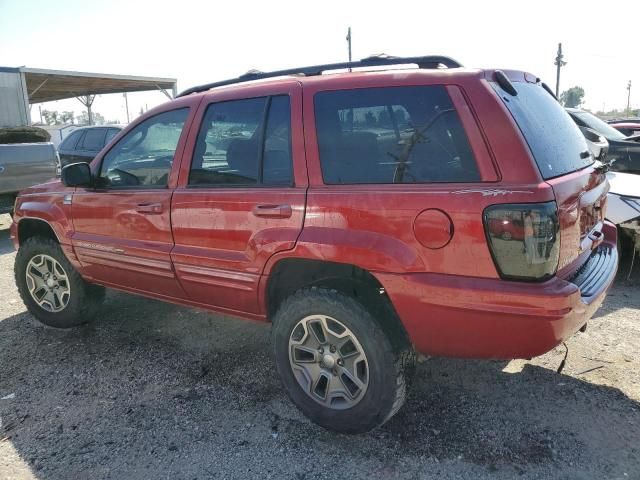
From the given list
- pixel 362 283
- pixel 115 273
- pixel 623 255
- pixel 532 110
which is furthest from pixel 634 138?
pixel 115 273

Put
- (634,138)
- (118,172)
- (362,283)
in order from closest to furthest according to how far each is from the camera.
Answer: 1. (362,283)
2. (118,172)
3. (634,138)

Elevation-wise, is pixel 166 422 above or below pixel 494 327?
below

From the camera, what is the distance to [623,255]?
525cm

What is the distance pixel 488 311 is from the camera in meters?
2.28

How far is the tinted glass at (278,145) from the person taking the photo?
2857 millimetres

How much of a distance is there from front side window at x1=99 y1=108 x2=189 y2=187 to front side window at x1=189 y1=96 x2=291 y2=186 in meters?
0.26

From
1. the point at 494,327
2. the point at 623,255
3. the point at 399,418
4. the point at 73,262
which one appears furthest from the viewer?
the point at 623,255

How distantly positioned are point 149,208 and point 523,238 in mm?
2357

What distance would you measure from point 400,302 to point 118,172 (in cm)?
239

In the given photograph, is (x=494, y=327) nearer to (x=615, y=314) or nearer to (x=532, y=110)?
(x=532, y=110)

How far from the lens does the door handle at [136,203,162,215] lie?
337 cm

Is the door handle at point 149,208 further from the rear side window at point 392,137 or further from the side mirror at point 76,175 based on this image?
the rear side window at point 392,137

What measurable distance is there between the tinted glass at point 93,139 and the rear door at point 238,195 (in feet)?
29.7

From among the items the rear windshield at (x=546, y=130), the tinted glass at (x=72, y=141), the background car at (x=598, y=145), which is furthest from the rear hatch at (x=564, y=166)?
the tinted glass at (x=72, y=141)
